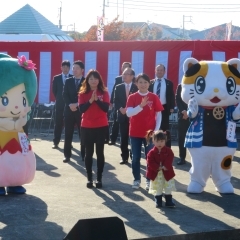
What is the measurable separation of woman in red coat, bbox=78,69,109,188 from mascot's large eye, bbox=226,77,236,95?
1.79 metres

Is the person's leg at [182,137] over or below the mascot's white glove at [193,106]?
below

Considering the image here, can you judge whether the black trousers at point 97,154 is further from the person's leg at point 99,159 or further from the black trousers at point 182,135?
the black trousers at point 182,135

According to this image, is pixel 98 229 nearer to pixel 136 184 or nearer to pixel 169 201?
pixel 169 201

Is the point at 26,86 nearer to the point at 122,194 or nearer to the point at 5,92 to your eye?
the point at 5,92

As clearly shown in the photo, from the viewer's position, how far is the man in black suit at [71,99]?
38.4 feet

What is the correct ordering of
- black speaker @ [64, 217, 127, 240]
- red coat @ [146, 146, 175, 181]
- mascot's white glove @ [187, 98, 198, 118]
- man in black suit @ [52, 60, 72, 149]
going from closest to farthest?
1. black speaker @ [64, 217, 127, 240]
2. red coat @ [146, 146, 175, 181]
3. mascot's white glove @ [187, 98, 198, 118]
4. man in black suit @ [52, 60, 72, 149]

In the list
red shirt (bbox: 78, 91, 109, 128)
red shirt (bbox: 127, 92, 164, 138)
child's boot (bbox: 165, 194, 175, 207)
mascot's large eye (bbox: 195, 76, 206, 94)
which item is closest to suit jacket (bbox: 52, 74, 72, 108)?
red shirt (bbox: 78, 91, 109, 128)

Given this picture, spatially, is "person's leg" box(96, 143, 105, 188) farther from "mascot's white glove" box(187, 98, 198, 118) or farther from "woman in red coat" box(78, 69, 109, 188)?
"mascot's white glove" box(187, 98, 198, 118)

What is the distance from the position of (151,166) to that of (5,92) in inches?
87.9

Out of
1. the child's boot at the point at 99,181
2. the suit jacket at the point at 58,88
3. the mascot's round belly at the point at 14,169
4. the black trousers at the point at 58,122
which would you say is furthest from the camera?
the black trousers at the point at 58,122

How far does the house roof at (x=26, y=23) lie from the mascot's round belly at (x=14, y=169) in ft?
94.8

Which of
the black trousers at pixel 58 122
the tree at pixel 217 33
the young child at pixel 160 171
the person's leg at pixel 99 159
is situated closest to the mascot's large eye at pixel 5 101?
the person's leg at pixel 99 159

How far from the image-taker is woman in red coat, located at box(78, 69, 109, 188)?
9.37 meters

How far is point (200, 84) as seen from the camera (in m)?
9.08
